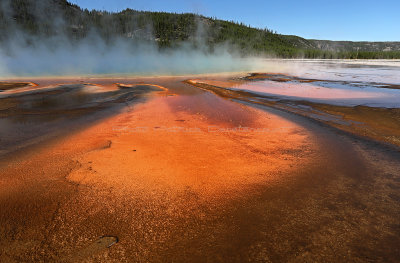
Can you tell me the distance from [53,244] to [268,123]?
5.41 metres

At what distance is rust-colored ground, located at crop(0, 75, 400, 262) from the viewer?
85.5 inches

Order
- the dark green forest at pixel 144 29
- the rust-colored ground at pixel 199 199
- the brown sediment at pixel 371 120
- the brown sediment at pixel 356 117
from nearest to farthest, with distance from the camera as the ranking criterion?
the rust-colored ground at pixel 199 199 → the brown sediment at pixel 371 120 → the brown sediment at pixel 356 117 → the dark green forest at pixel 144 29

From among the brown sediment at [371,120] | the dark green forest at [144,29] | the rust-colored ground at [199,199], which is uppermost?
the dark green forest at [144,29]

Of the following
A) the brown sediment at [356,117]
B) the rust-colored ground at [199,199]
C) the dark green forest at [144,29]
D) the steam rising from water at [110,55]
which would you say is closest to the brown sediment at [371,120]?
the brown sediment at [356,117]

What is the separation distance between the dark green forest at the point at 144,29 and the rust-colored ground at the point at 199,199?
7333 cm

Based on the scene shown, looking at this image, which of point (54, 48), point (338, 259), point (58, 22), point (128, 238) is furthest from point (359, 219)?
point (58, 22)

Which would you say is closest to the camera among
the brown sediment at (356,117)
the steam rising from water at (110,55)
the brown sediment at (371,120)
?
the brown sediment at (371,120)

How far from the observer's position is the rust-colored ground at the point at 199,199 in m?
2.17

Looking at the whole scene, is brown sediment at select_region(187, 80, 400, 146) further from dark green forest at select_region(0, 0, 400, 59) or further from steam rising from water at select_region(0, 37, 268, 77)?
dark green forest at select_region(0, 0, 400, 59)

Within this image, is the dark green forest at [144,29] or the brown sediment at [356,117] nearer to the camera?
the brown sediment at [356,117]

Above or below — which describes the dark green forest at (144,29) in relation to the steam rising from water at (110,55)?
above

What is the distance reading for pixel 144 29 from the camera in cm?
9569

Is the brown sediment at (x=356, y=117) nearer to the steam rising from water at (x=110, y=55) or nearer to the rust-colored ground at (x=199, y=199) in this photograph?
the rust-colored ground at (x=199, y=199)

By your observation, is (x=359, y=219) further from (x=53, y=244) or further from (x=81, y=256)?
(x=53, y=244)
